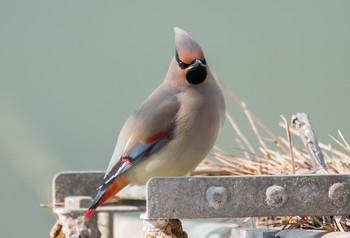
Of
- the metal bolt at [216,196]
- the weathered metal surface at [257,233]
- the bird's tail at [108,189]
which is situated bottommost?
the weathered metal surface at [257,233]

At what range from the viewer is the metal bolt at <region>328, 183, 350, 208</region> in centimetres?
214

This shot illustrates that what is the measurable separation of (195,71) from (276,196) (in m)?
0.55

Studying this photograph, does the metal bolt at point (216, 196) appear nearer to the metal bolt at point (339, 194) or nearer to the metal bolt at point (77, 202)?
the metal bolt at point (339, 194)

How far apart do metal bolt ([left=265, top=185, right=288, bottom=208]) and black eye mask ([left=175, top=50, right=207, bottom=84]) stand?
0.49 metres

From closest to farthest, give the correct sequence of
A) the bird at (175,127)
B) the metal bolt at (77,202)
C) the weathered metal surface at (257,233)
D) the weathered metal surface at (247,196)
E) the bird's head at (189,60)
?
the weathered metal surface at (247,196) → the weathered metal surface at (257,233) → the bird's head at (189,60) → the bird at (175,127) → the metal bolt at (77,202)

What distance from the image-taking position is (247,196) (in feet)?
6.87

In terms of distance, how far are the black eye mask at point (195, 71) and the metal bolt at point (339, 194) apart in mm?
536

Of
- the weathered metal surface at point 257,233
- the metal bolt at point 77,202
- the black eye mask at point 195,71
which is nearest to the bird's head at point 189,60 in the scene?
the black eye mask at point 195,71

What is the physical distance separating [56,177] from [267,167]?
78 centimetres

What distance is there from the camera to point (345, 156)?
2787 millimetres

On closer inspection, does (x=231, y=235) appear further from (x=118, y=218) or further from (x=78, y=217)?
(x=118, y=218)

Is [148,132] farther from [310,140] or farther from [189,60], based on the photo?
[310,140]

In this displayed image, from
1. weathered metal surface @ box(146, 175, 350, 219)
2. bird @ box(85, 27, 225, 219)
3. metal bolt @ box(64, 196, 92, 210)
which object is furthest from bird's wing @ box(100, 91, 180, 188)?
weathered metal surface @ box(146, 175, 350, 219)

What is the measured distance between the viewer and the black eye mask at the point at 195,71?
8.15 feet
